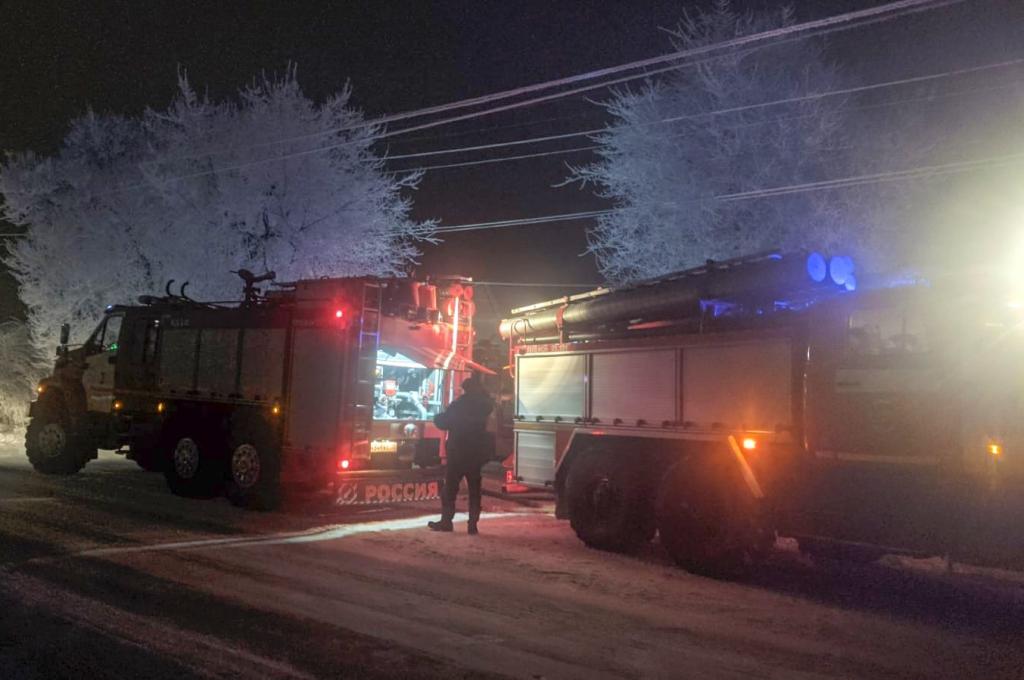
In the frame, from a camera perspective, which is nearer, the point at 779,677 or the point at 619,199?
the point at 779,677

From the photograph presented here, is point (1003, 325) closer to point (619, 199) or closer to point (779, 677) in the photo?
point (779, 677)

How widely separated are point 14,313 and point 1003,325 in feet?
113

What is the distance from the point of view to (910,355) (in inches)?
261

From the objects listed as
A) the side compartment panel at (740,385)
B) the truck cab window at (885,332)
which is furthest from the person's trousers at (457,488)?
the truck cab window at (885,332)

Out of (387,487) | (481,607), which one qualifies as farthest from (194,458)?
(481,607)

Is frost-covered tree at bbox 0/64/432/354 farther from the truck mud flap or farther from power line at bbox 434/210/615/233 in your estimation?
the truck mud flap

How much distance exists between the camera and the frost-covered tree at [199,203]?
23.3 metres

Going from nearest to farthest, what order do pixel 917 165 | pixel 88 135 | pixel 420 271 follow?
pixel 917 165 < pixel 88 135 < pixel 420 271

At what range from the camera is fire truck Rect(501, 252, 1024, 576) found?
6246 millimetres

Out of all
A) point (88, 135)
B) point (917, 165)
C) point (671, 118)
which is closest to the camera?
point (917, 165)

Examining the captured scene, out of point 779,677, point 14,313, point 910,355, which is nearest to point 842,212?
point 910,355

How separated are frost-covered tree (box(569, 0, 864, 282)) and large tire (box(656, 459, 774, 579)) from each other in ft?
40.4

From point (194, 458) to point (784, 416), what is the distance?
331 inches

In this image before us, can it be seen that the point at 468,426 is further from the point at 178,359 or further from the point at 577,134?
the point at 577,134
